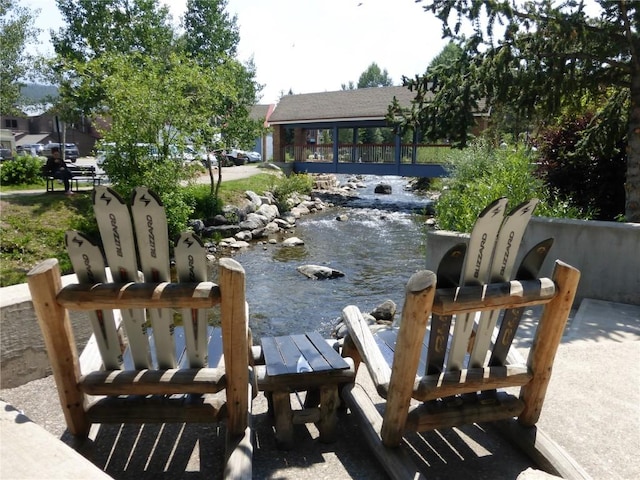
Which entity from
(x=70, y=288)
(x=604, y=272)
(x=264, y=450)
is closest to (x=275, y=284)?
(x=604, y=272)

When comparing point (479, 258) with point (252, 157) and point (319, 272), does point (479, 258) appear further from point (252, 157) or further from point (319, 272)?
point (252, 157)

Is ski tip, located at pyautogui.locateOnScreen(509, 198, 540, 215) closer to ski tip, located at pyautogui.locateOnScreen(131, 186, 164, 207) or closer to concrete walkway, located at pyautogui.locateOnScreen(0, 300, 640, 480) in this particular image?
concrete walkway, located at pyautogui.locateOnScreen(0, 300, 640, 480)

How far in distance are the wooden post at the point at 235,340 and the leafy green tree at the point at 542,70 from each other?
503 centimetres

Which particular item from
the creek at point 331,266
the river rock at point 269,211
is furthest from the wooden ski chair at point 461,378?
the river rock at point 269,211

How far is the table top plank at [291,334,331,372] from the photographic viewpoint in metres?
2.71

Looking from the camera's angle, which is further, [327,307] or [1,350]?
[327,307]

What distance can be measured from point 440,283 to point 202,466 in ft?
5.16

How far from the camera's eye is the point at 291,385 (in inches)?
104

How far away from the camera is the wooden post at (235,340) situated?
207 cm

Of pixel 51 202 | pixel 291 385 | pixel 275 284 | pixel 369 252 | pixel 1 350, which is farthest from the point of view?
pixel 369 252

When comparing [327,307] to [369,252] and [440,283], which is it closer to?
[369,252]

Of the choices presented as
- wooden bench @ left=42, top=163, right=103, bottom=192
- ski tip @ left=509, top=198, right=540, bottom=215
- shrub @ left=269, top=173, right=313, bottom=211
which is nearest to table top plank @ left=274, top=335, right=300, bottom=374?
ski tip @ left=509, top=198, right=540, bottom=215

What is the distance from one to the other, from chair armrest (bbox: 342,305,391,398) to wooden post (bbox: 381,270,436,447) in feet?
0.39

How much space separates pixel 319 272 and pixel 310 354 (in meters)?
7.30
